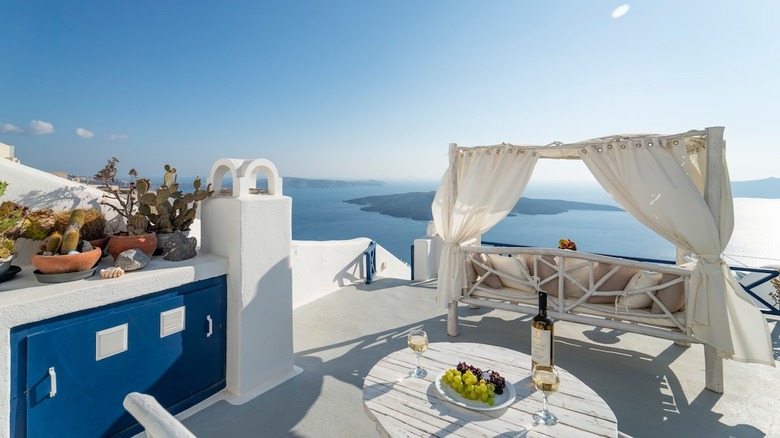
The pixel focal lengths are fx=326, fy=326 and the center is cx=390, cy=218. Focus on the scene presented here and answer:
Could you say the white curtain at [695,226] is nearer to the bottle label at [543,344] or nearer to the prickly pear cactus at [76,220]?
the bottle label at [543,344]

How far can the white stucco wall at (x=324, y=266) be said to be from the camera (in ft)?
16.5

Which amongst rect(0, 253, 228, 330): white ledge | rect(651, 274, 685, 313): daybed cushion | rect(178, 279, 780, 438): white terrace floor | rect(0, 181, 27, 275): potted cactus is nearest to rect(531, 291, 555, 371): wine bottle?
rect(178, 279, 780, 438): white terrace floor

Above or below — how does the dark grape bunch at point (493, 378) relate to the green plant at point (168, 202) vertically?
below

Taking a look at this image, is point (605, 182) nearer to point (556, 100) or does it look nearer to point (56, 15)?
point (556, 100)

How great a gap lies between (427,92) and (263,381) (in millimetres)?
8676

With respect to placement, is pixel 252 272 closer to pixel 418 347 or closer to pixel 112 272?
pixel 112 272

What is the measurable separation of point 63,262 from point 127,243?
1.47ft

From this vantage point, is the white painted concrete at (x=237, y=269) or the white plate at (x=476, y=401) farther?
the white painted concrete at (x=237, y=269)

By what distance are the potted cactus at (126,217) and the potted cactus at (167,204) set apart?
0.27 feet

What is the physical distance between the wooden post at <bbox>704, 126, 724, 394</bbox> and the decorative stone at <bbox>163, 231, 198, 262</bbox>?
449cm

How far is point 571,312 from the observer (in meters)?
3.39

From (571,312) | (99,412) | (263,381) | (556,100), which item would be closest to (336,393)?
(263,381)

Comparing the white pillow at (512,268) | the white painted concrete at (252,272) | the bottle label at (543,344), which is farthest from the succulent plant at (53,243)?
the white pillow at (512,268)

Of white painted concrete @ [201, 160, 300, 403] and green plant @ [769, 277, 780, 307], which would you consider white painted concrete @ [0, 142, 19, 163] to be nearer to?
white painted concrete @ [201, 160, 300, 403]
